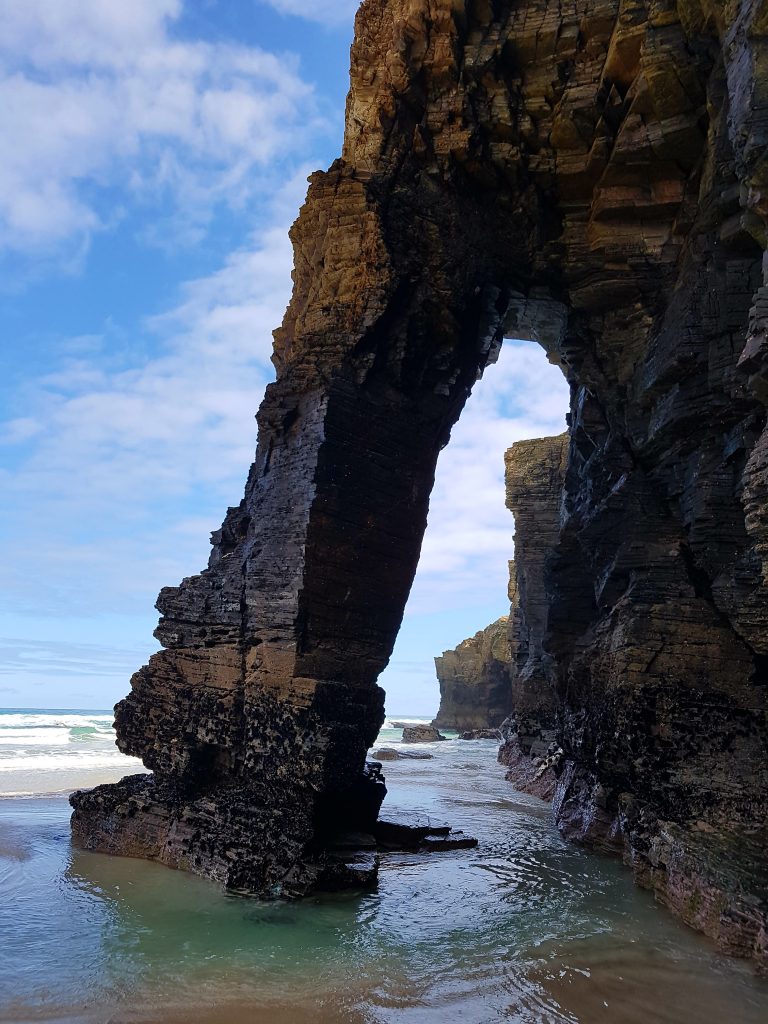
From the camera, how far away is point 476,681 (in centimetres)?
6519

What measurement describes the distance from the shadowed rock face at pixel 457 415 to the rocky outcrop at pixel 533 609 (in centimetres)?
699

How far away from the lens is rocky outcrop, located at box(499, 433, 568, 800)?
78.1 feet

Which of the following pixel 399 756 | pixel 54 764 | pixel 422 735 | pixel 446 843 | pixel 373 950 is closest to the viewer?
pixel 373 950

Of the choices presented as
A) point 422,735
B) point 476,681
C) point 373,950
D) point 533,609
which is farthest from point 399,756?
point 476,681

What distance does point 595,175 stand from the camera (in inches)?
588

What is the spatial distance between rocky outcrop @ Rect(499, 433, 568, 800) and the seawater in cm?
1014

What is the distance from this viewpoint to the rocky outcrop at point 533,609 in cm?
2380

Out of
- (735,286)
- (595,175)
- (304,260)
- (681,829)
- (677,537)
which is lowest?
(681,829)

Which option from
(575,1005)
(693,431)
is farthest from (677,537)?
(575,1005)

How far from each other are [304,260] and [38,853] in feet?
40.2

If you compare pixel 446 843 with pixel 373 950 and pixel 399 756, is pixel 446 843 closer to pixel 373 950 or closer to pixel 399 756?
pixel 373 950

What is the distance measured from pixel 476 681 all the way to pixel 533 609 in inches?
1476

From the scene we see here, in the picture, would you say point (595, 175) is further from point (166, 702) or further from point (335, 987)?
point (335, 987)

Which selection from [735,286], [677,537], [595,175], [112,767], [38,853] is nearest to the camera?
[735,286]
